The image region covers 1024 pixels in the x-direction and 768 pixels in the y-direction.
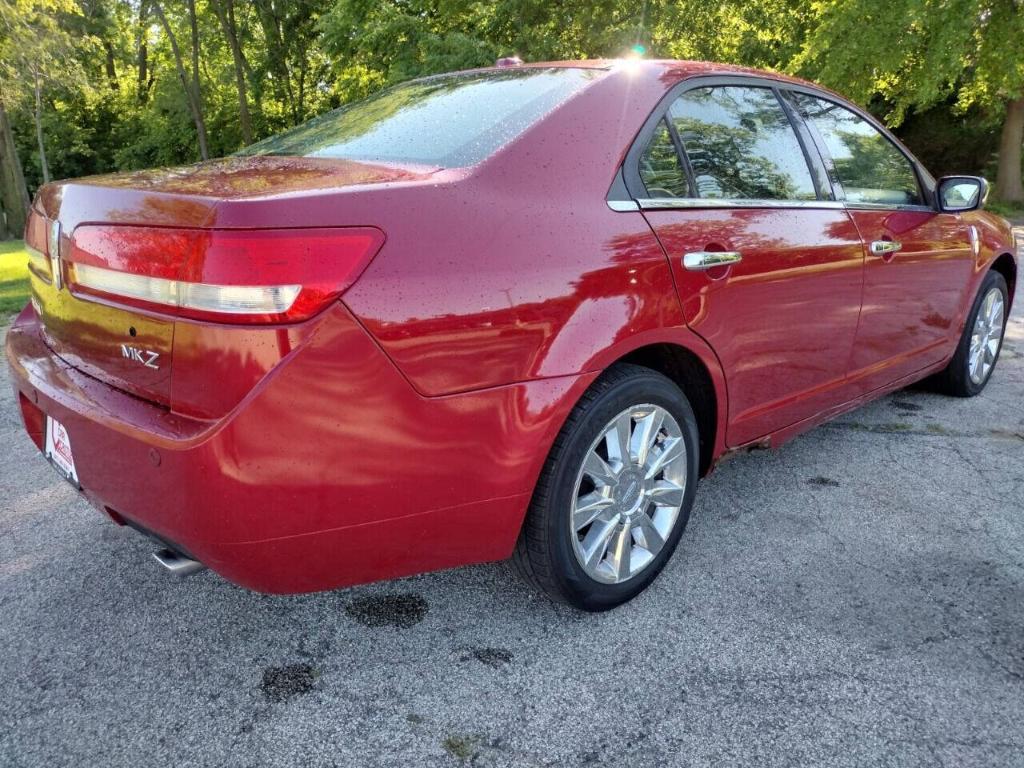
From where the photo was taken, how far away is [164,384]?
1.78m

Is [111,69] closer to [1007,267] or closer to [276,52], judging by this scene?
[276,52]

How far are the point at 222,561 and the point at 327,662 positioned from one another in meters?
0.55

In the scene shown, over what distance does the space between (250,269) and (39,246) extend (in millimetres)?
1027

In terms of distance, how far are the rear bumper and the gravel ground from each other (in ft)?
1.14

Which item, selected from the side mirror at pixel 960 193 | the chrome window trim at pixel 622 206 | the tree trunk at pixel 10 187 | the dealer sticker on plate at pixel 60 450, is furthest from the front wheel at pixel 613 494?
the tree trunk at pixel 10 187

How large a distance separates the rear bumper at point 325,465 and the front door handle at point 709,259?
1.84 feet

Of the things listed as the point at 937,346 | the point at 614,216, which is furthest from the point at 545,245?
the point at 937,346

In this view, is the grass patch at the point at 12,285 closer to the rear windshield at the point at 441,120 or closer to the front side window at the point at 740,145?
the rear windshield at the point at 441,120

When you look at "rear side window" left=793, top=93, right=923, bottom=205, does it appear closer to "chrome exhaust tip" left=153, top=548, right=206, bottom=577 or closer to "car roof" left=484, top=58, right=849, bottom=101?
"car roof" left=484, top=58, right=849, bottom=101

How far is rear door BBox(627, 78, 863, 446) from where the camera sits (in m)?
2.40

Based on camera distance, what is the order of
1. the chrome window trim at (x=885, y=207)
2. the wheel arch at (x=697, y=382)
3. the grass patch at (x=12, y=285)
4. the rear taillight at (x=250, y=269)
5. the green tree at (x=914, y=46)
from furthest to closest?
1. the green tree at (x=914, y=46)
2. the grass patch at (x=12, y=285)
3. the chrome window trim at (x=885, y=207)
4. the wheel arch at (x=697, y=382)
5. the rear taillight at (x=250, y=269)

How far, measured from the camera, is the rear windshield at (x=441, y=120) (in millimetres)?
2158

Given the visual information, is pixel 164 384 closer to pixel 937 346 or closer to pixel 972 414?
pixel 937 346

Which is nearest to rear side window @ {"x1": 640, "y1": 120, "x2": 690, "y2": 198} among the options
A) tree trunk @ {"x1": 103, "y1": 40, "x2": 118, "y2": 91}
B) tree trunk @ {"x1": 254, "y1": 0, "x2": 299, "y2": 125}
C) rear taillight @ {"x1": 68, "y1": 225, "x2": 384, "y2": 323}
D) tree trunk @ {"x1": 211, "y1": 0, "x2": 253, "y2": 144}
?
rear taillight @ {"x1": 68, "y1": 225, "x2": 384, "y2": 323}
